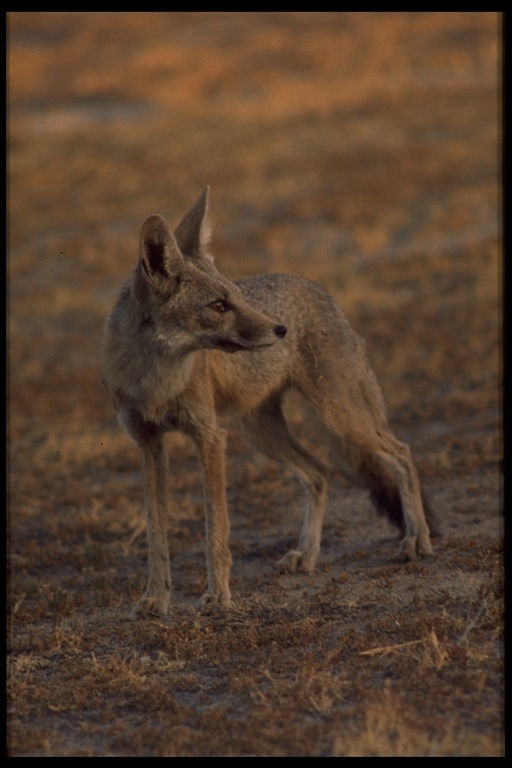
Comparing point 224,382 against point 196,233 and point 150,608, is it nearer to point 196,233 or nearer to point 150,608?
point 196,233

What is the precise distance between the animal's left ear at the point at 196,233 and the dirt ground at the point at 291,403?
88.6 inches

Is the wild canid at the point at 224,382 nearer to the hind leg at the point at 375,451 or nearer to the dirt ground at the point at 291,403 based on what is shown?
the hind leg at the point at 375,451

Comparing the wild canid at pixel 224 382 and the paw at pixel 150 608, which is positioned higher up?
the wild canid at pixel 224 382

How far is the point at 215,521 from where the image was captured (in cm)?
627

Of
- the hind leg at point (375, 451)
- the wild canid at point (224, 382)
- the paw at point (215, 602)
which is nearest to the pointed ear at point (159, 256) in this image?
the wild canid at point (224, 382)

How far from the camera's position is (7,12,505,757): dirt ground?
4766mm

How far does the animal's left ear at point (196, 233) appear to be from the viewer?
615 cm

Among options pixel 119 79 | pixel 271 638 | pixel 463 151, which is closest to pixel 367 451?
pixel 271 638

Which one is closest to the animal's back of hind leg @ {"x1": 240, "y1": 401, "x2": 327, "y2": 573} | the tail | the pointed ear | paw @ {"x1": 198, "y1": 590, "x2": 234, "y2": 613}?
hind leg @ {"x1": 240, "y1": 401, "x2": 327, "y2": 573}

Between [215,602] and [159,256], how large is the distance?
7.12 ft

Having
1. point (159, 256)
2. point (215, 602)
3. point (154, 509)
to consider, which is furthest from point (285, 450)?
point (159, 256)

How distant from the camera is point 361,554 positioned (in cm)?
737

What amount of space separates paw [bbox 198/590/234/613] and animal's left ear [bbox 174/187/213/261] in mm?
2120

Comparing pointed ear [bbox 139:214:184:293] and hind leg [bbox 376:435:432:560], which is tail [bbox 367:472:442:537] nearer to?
hind leg [bbox 376:435:432:560]
